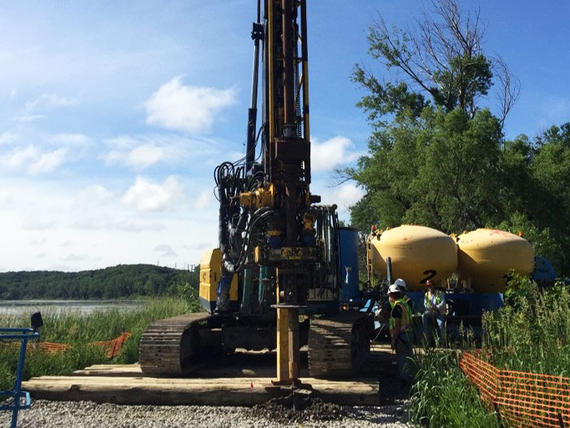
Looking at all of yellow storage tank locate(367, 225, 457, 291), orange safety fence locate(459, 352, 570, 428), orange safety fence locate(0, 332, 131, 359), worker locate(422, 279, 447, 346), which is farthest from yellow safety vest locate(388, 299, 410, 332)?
orange safety fence locate(0, 332, 131, 359)

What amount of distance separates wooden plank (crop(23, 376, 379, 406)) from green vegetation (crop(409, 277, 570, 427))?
39.2 inches

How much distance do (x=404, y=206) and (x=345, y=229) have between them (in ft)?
51.6

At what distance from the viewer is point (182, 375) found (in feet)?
29.8

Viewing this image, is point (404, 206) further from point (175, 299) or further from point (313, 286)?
point (313, 286)

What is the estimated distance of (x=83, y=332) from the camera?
14234mm

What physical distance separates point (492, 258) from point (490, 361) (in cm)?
547

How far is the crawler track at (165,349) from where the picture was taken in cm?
892

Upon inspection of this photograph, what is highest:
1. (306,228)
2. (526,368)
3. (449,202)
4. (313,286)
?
(449,202)

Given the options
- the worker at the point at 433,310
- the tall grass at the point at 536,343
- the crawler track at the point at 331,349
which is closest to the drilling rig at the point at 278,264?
the crawler track at the point at 331,349

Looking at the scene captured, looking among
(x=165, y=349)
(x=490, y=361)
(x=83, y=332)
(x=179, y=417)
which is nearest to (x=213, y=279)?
(x=165, y=349)

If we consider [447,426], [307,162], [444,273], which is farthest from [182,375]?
[444,273]

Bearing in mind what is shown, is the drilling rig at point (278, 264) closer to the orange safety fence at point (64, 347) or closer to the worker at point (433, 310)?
the worker at point (433, 310)

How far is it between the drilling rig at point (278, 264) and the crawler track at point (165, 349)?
0.05 ft

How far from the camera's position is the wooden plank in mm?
7559
